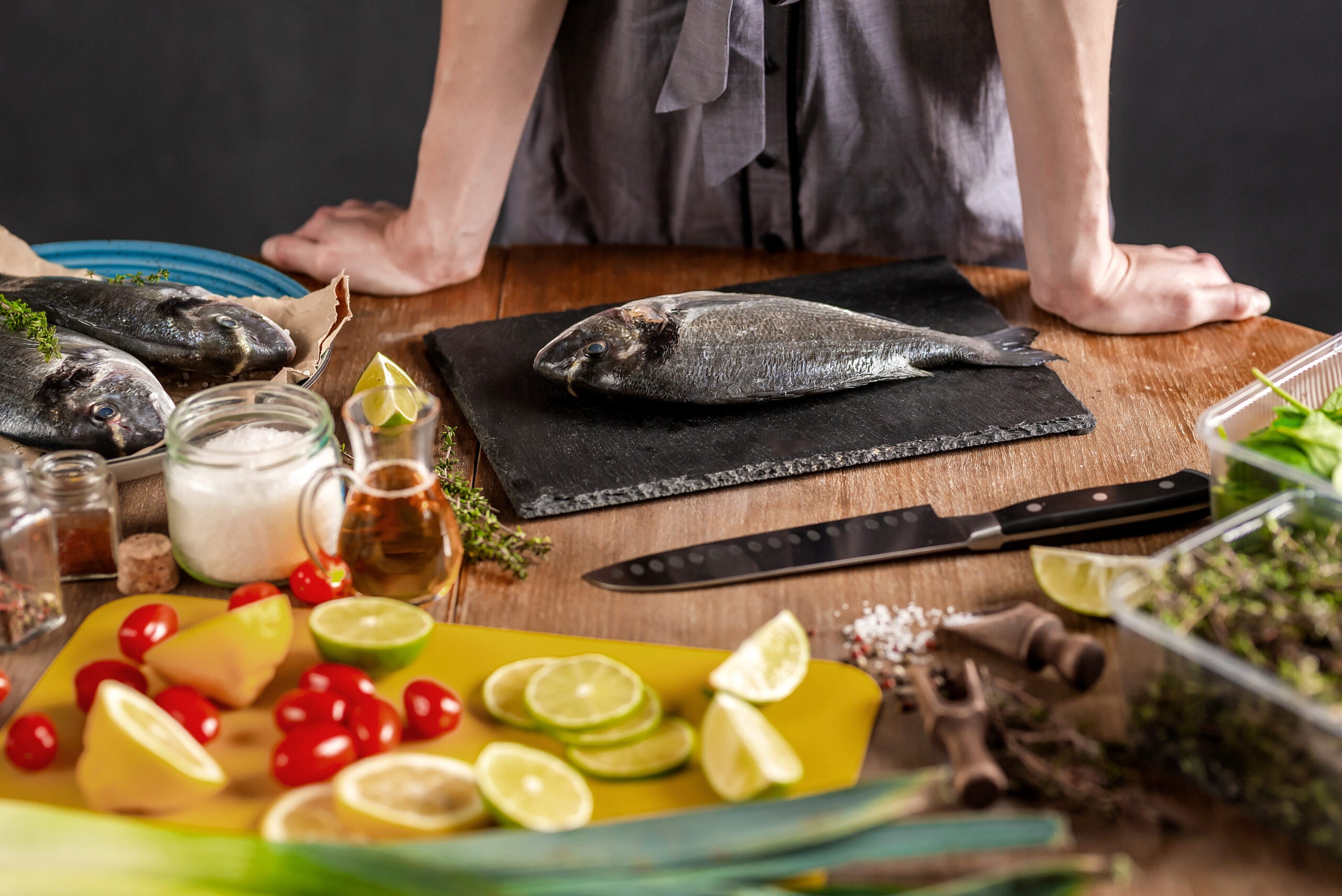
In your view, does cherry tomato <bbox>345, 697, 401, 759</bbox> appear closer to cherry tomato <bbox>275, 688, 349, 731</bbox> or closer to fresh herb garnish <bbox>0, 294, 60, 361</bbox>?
cherry tomato <bbox>275, 688, 349, 731</bbox>

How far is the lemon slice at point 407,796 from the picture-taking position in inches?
37.8

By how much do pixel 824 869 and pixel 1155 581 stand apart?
0.42 meters

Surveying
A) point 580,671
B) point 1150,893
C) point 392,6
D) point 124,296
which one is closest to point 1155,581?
point 1150,893

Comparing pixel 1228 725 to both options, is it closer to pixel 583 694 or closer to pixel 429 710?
pixel 583 694

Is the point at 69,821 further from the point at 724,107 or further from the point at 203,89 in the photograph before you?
the point at 203,89

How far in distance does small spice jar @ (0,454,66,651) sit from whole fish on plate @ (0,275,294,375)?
0.50 m

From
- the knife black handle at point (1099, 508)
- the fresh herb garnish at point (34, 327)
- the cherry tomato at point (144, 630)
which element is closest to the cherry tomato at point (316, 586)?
the cherry tomato at point (144, 630)

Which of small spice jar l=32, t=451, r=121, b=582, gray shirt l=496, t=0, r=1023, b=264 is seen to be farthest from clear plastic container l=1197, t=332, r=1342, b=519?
small spice jar l=32, t=451, r=121, b=582

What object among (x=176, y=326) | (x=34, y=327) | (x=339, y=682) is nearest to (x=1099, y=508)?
(x=339, y=682)

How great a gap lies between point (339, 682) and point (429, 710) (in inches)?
4.1

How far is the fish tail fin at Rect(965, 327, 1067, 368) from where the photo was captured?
6.05 ft

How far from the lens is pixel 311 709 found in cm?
110

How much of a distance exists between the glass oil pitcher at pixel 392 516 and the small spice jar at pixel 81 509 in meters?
0.26

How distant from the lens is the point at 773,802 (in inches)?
35.7
